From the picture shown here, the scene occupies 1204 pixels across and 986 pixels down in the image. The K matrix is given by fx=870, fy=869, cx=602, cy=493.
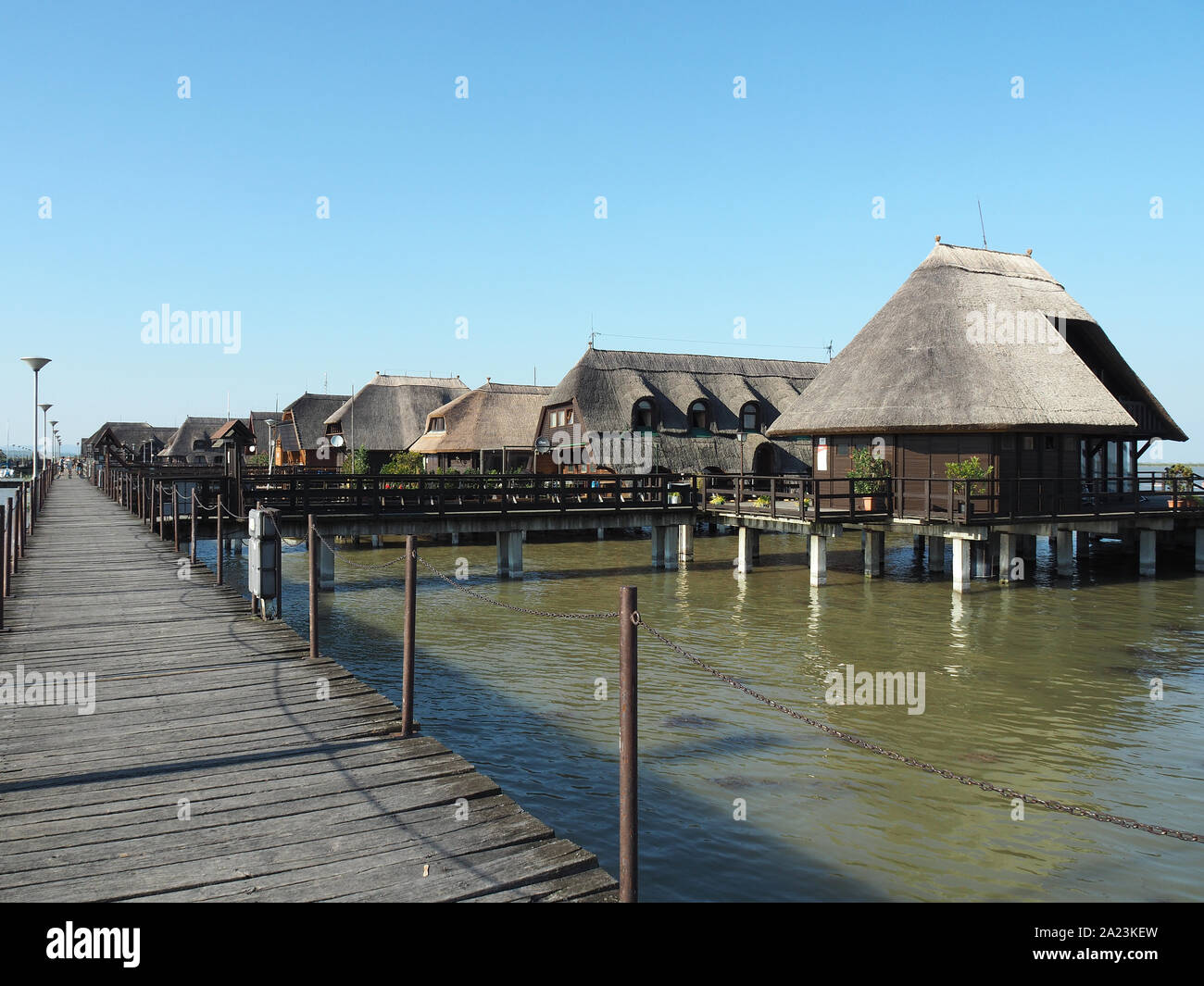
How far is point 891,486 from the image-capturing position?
25344mm

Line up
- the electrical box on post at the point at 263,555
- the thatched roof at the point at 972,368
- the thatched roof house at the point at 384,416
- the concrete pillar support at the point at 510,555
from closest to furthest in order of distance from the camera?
the electrical box on post at the point at 263,555
the thatched roof at the point at 972,368
the concrete pillar support at the point at 510,555
the thatched roof house at the point at 384,416

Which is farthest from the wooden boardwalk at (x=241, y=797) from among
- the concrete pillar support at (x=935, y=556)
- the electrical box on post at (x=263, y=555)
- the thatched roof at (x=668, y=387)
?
the thatched roof at (x=668, y=387)

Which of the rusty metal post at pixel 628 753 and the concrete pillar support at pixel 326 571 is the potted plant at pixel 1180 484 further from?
the rusty metal post at pixel 628 753

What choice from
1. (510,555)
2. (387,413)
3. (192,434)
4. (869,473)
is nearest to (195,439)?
(192,434)

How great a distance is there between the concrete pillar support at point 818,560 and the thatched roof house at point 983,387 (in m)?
3.48

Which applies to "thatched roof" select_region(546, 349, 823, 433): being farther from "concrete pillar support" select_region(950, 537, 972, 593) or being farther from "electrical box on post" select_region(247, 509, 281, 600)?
"electrical box on post" select_region(247, 509, 281, 600)

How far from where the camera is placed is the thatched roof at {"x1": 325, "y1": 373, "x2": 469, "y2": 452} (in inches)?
2133

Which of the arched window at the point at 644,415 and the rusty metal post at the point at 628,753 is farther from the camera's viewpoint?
the arched window at the point at 644,415

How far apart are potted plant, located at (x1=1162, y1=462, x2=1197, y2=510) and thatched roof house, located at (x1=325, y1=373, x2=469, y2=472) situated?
39.8 metres

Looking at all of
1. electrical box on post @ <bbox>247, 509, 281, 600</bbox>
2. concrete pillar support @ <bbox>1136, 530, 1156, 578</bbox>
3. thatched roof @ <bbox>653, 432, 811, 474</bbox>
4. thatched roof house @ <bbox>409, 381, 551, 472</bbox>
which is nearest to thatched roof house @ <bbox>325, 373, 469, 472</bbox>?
thatched roof house @ <bbox>409, 381, 551, 472</bbox>

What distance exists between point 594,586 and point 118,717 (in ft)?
57.7

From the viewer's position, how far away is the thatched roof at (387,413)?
54188 millimetres
